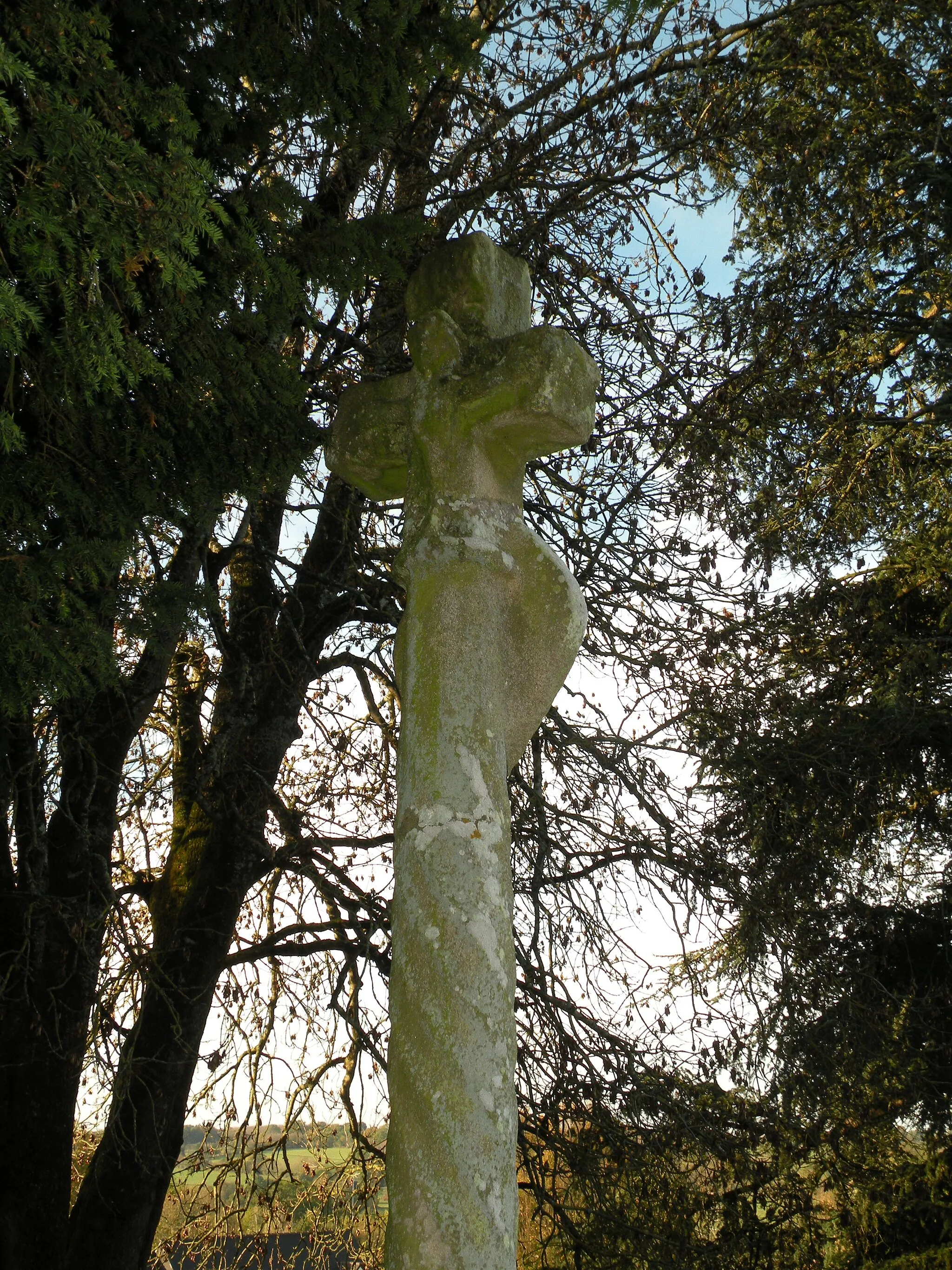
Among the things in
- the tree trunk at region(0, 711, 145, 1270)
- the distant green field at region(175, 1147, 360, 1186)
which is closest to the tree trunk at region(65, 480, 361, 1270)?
the tree trunk at region(0, 711, 145, 1270)

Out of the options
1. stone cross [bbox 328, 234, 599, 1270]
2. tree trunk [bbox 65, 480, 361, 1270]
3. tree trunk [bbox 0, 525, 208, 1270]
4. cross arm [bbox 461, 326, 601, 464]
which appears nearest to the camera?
stone cross [bbox 328, 234, 599, 1270]

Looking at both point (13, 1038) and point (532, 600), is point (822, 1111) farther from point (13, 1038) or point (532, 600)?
point (532, 600)

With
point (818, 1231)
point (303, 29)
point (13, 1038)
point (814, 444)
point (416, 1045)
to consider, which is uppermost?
point (814, 444)

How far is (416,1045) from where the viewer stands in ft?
6.86

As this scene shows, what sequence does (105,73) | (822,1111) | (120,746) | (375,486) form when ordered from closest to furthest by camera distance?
(105,73)
(375,486)
(120,746)
(822,1111)

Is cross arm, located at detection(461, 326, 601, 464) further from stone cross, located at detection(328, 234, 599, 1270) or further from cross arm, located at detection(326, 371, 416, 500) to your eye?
cross arm, located at detection(326, 371, 416, 500)

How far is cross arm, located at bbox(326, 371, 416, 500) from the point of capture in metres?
3.10

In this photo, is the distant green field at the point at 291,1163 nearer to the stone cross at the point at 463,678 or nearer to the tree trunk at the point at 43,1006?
the tree trunk at the point at 43,1006

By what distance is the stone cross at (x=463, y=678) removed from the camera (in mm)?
2016

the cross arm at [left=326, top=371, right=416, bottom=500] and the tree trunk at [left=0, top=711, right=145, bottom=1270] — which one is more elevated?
the cross arm at [left=326, top=371, right=416, bottom=500]

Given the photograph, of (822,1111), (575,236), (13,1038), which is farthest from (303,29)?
(822,1111)

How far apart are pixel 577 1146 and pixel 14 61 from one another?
5.24 m

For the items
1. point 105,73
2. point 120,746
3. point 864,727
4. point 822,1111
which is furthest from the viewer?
point 864,727

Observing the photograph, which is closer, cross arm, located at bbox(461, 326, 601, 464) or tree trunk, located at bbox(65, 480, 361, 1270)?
cross arm, located at bbox(461, 326, 601, 464)
